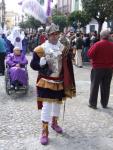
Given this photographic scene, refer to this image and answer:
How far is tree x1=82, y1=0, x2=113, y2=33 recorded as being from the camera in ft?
80.9

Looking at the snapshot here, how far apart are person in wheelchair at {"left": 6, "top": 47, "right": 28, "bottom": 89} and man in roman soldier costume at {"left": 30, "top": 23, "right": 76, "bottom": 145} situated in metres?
4.01

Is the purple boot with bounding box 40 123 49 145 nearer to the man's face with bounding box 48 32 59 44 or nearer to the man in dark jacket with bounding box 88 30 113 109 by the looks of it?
the man's face with bounding box 48 32 59 44

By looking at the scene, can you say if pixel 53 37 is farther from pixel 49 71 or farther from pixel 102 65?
pixel 102 65

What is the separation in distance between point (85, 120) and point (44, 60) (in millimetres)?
1985

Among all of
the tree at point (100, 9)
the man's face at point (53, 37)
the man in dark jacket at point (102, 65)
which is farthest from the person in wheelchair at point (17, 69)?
the tree at point (100, 9)

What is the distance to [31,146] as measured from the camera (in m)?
6.61

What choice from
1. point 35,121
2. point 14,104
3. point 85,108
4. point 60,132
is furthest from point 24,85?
point 60,132

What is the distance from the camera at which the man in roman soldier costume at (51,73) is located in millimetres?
6859

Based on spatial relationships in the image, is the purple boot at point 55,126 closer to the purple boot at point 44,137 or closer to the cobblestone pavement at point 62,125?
the cobblestone pavement at point 62,125

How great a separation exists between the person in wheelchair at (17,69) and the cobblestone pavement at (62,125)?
332 millimetres

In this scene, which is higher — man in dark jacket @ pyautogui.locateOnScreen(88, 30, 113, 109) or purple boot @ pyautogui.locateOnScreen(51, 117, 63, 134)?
man in dark jacket @ pyautogui.locateOnScreen(88, 30, 113, 109)

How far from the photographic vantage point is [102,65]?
9492 mm

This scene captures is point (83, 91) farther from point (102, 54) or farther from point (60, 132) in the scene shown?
point (60, 132)

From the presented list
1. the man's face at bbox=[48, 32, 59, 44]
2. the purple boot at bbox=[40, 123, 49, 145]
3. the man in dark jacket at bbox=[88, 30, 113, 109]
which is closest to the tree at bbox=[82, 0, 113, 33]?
the man in dark jacket at bbox=[88, 30, 113, 109]
